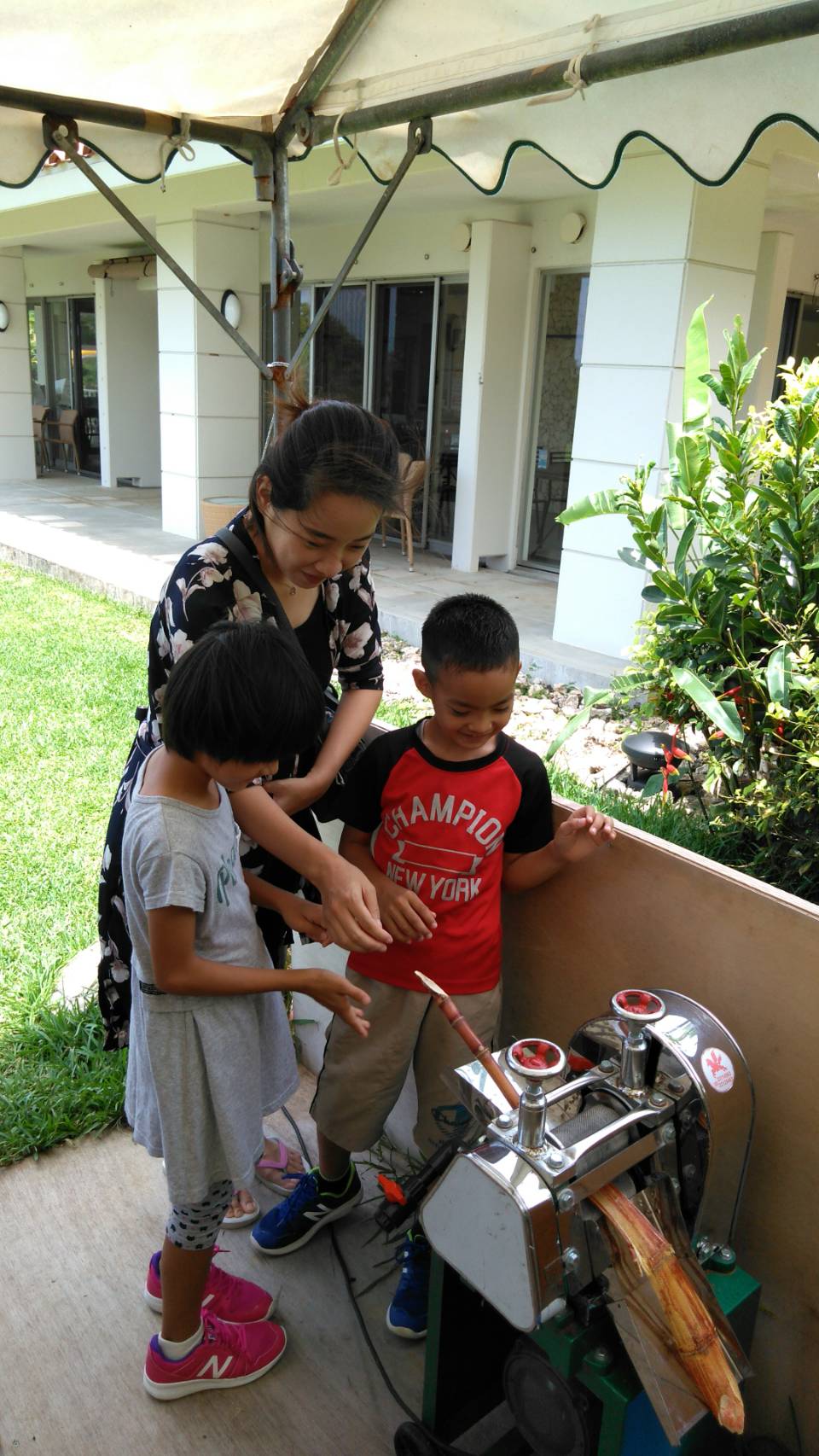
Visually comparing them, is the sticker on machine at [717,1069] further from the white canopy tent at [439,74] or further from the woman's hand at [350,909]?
the white canopy tent at [439,74]

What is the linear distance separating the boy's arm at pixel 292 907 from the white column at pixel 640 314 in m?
4.05

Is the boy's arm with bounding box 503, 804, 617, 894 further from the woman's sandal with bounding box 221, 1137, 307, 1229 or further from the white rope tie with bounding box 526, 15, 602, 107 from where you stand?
the white rope tie with bounding box 526, 15, 602, 107

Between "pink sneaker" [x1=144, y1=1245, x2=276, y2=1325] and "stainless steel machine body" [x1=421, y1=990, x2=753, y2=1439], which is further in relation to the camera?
"pink sneaker" [x1=144, y1=1245, x2=276, y2=1325]

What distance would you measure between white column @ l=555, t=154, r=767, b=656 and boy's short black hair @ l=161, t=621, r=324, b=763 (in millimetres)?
4246

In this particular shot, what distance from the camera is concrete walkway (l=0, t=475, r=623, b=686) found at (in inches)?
244

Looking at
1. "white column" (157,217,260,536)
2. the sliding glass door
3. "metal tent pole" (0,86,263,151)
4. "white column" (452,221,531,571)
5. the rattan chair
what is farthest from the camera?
the sliding glass door

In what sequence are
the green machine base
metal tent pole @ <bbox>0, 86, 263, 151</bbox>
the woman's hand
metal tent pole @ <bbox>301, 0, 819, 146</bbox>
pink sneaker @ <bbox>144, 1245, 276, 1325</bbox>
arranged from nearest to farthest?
the green machine base
the woman's hand
pink sneaker @ <bbox>144, 1245, 276, 1325</bbox>
metal tent pole @ <bbox>301, 0, 819, 146</bbox>
metal tent pole @ <bbox>0, 86, 263, 151</bbox>

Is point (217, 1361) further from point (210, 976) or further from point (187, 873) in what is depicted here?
point (187, 873)

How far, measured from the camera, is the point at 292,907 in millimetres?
1790

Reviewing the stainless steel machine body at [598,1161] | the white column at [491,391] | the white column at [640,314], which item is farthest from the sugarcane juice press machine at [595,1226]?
the white column at [491,391]

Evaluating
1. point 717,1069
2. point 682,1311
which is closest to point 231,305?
point 717,1069

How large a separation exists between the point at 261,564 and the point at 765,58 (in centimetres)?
154

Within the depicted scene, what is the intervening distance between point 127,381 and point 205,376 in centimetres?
470

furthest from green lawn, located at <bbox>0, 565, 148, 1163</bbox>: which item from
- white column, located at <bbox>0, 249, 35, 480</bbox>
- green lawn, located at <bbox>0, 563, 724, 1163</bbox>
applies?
white column, located at <bbox>0, 249, 35, 480</bbox>
